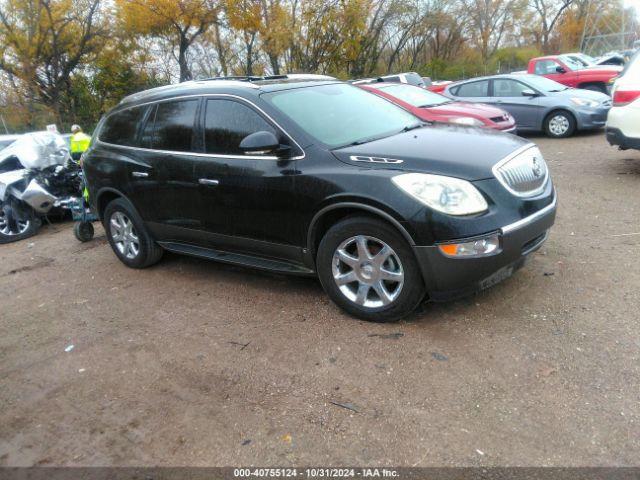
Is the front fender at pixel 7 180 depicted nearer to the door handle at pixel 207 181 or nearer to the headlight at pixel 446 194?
the door handle at pixel 207 181

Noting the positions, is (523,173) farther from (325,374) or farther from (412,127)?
(325,374)

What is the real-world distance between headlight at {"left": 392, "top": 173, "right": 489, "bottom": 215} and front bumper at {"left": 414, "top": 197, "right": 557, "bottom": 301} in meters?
0.21

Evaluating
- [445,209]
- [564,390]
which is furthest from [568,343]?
[445,209]

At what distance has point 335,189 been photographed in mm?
3631

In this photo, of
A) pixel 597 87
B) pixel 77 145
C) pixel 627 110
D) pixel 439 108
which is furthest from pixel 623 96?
pixel 597 87

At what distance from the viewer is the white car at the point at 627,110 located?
6641 millimetres

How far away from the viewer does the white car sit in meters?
6.64

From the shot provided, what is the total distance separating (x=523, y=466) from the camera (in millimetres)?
2402

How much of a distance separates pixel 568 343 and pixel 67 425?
3.10 meters

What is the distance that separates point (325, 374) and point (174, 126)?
2719 mm

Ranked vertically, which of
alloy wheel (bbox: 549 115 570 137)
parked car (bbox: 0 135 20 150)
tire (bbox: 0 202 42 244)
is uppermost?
parked car (bbox: 0 135 20 150)

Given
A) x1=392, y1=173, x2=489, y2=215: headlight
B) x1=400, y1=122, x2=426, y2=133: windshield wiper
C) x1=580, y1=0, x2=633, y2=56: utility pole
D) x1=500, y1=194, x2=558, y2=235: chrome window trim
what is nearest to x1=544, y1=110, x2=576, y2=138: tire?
x1=400, y1=122, x2=426, y2=133: windshield wiper

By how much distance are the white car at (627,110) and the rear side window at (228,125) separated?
17.0 ft

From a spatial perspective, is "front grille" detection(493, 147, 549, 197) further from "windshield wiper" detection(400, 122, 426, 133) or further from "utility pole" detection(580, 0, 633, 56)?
"utility pole" detection(580, 0, 633, 56)
